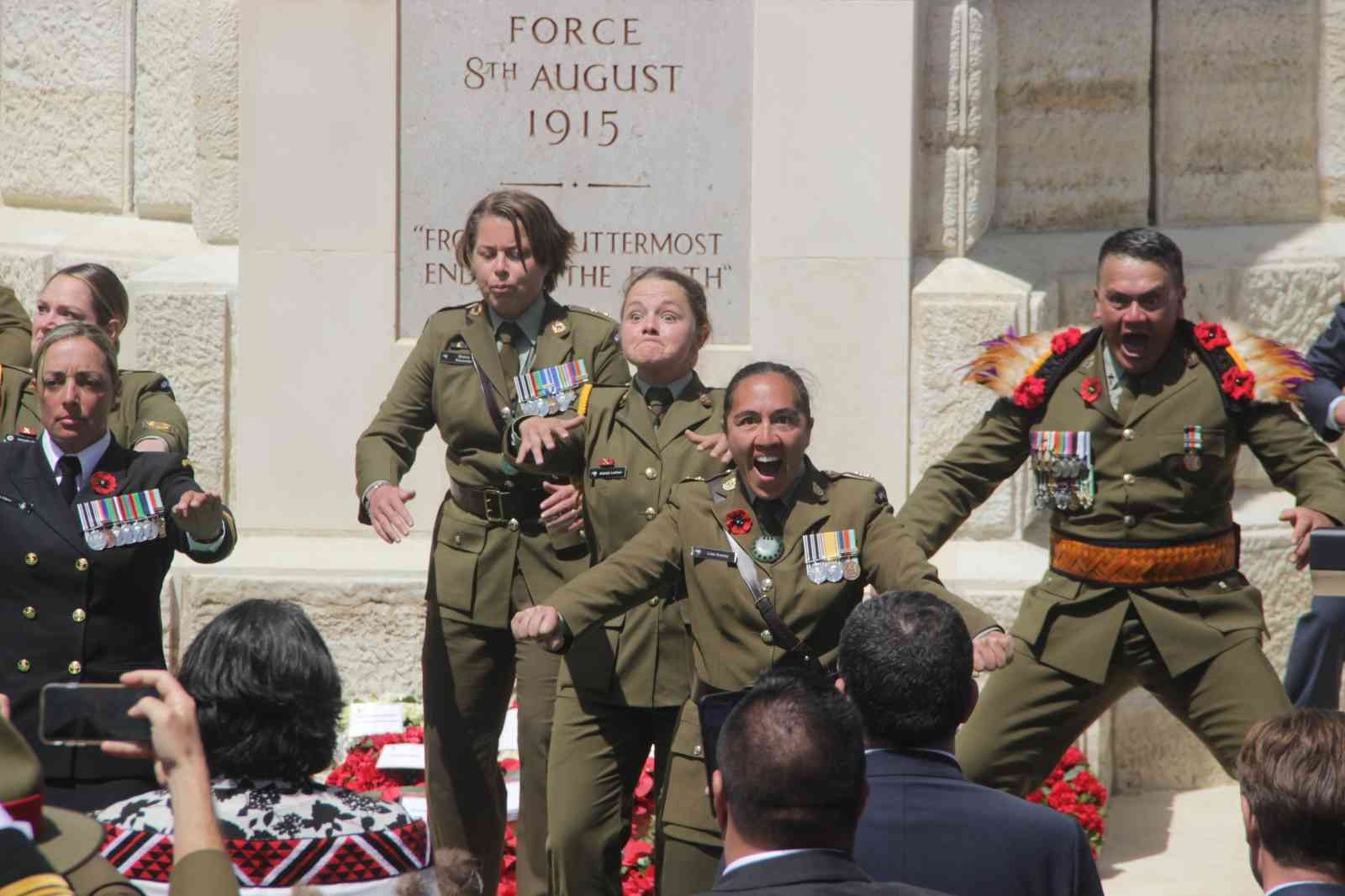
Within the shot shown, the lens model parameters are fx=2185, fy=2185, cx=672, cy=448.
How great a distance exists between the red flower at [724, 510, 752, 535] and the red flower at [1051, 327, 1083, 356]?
1.37m

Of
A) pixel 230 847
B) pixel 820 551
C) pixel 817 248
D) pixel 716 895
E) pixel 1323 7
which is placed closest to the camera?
pixel 716 895

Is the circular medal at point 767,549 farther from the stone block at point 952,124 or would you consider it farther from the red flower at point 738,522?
the stone block at point 952,124

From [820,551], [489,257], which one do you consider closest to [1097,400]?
[820,551]

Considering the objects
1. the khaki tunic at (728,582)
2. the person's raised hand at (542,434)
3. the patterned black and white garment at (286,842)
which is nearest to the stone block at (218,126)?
the person's raised hand at (542,434)

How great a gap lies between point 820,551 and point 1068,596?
1.17 m

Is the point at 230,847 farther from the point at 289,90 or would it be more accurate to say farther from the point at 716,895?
the point at 289,90

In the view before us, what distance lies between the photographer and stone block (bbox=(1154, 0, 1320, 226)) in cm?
864

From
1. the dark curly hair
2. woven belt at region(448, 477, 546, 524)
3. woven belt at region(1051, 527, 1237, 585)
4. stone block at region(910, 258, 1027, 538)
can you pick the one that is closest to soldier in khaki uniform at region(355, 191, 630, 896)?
woven belt at region(448, 477, 546, 524)

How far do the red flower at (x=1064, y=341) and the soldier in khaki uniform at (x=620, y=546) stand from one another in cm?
98

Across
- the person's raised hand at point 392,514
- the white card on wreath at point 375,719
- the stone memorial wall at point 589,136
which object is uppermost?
the stone memorial wall at point 589,136

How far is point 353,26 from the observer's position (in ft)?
26.8

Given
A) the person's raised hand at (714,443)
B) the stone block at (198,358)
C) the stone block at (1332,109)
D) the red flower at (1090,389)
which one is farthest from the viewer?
the stone block at (1332,109)

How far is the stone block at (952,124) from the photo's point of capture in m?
8.19

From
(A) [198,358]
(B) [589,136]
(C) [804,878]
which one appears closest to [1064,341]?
(B) [589,136]
